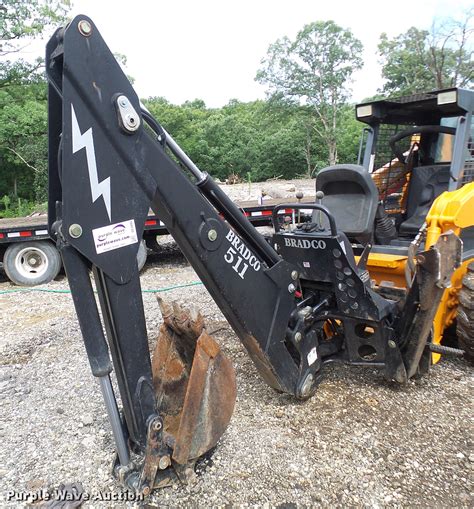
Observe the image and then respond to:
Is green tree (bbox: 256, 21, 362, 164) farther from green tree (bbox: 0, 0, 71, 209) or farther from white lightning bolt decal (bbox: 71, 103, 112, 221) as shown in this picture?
white lightning bolt decal (bbox: 71, 103, 112, 221)

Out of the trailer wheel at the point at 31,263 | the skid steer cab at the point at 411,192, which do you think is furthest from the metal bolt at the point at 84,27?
the trailer wheel at the point at 31,263

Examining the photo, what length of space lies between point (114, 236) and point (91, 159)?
35 cm

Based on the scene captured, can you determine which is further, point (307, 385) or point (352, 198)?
point (352, 198)

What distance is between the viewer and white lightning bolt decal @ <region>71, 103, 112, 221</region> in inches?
75.1

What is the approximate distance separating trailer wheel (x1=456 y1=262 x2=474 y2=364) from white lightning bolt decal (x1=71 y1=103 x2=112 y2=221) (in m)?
2.70

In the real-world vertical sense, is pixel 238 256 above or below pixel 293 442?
above

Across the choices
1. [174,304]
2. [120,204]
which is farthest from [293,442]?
[120,204]

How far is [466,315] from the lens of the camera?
335cm

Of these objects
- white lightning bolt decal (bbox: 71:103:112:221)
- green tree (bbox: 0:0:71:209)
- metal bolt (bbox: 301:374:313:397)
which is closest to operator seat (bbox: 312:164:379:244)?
metal bolt (bbox: 301:374:313:397)

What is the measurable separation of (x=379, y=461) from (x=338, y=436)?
30cm

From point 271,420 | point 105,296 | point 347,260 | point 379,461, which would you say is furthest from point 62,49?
point 379,461

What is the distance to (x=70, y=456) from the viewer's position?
274cm

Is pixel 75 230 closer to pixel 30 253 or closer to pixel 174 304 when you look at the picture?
pixel 174 304

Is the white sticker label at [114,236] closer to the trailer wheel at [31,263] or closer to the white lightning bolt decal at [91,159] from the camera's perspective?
the white lightning bolt decal at [91,159]
